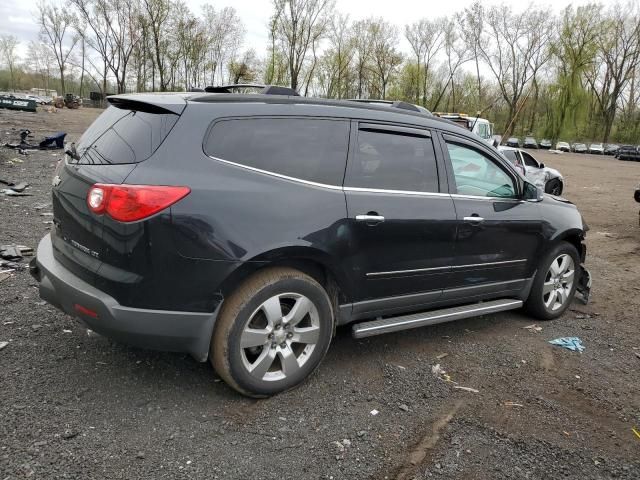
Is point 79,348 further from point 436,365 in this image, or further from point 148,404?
point 436,365

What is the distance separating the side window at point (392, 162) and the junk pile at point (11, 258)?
3645 mm

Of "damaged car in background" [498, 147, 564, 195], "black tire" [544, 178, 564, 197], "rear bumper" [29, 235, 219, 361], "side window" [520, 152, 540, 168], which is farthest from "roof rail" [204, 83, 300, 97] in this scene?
"black tire" [544, 178, 564, 197]

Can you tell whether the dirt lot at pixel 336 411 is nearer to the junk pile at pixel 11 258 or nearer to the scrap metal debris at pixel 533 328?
the scrap metal debris at pixel 533 328

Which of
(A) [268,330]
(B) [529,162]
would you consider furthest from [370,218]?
(B) [529,162]

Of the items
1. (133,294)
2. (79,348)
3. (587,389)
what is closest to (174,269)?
(133,294)

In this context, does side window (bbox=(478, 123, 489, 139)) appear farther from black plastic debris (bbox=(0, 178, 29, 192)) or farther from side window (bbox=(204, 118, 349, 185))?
side window (bbox=(204, 118, 349, 185))

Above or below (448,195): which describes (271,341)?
below

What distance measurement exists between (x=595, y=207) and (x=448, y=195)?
12166mm

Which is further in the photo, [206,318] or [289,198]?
[289,198]

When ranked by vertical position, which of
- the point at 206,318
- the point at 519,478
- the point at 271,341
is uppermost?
the point at 206,318

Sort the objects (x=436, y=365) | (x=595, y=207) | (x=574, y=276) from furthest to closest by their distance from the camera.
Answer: (x=595, y=207) → (x=574, y=276) → (x=436, y=365)

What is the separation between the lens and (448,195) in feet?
12.8

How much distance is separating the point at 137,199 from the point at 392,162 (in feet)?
5.90

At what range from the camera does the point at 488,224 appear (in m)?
4.10
